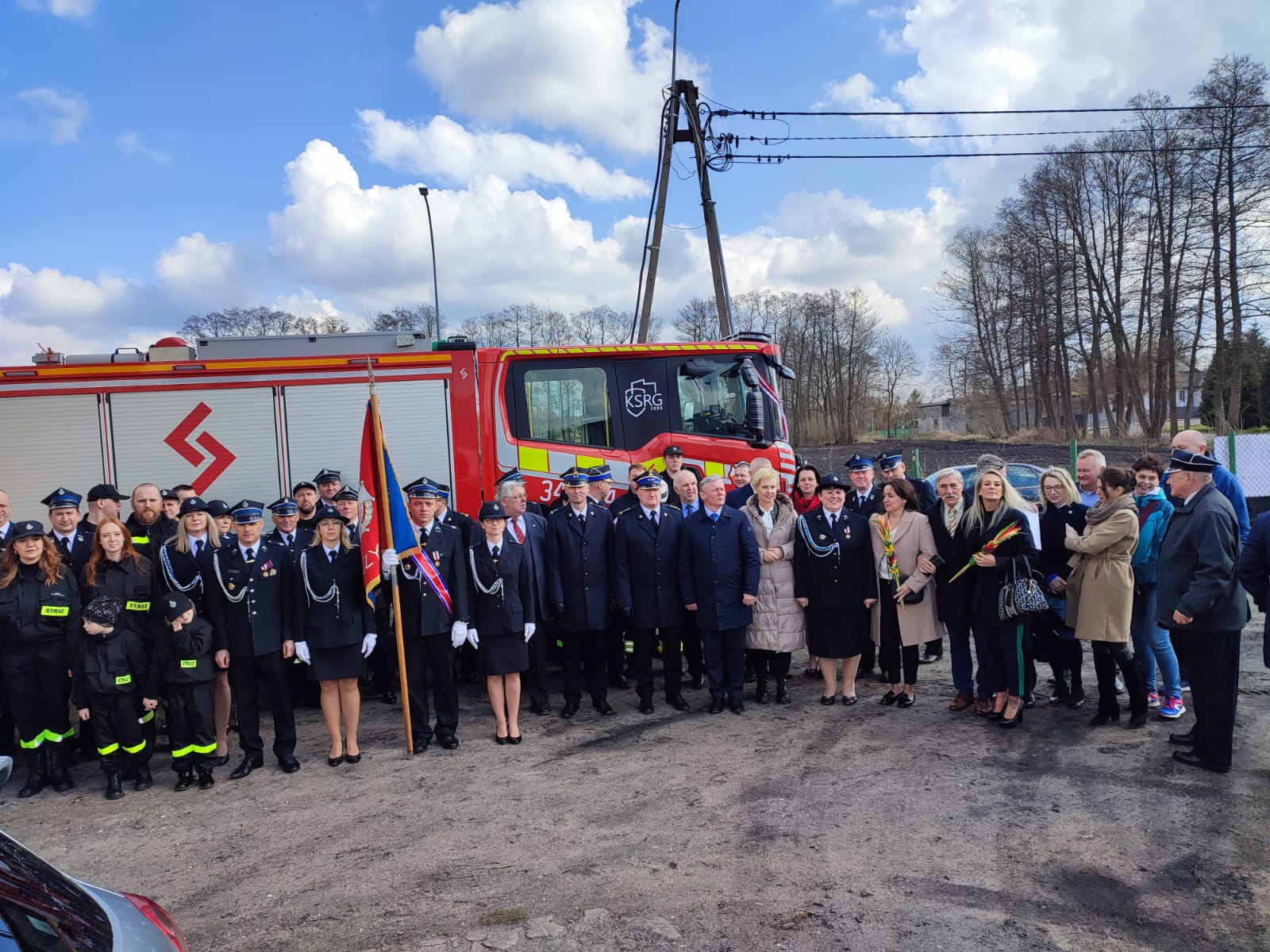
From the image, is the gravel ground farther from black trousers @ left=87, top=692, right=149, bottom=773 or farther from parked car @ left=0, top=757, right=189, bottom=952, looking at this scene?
parked car @ left=0, top=757, right=189, bottom=952

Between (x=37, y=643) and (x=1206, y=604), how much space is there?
24.8ft

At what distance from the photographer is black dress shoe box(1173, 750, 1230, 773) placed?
195 inches

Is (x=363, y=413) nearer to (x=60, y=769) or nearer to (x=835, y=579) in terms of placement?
(x=60, y=769)

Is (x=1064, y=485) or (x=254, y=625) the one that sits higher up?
(x=1064, y=485)

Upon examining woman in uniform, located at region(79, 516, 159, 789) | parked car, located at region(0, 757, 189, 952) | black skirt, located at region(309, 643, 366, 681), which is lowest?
black skirt, located at region(309, 643, 366, 681)

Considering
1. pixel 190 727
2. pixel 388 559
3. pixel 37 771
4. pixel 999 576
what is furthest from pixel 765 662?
pixel 37 771

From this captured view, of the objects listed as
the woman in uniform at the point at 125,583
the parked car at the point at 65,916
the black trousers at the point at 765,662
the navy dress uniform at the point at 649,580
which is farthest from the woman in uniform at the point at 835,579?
the parked car at the point at 65,916

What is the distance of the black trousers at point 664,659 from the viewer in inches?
263

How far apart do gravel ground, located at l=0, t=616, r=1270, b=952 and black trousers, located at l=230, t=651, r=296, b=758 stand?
0.76ft

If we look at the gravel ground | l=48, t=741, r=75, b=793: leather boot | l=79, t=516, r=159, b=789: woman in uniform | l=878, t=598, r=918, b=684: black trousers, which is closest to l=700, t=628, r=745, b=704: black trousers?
the gravel ground

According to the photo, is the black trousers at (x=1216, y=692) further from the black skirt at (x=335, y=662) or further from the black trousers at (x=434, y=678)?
the black skirt at (x=335, y=662)

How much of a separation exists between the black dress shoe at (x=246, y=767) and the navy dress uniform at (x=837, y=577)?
4369 millimetres

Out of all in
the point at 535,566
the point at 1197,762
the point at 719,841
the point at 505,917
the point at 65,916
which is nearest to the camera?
the point at 65,916

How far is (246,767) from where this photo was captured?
5.64 metres
